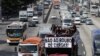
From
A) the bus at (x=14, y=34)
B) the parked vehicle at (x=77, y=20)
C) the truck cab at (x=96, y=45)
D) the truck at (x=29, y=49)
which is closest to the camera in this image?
the truck at (x=29, y=49)

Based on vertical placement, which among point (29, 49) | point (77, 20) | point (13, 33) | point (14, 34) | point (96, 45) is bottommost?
point (77, 20)

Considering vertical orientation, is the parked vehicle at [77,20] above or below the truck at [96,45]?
below

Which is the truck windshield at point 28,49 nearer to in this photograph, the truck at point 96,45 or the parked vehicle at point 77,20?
the truck at point 96,45

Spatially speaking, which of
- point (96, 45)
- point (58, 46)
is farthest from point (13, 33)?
point (58, 46)

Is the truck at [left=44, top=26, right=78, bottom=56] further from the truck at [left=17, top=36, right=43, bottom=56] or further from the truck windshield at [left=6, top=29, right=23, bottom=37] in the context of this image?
the truck windshield at [left=6, top=29, right=23, bottom=37]

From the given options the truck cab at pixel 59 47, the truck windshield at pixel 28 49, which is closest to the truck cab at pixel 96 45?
the truck cab at pixel 59 47

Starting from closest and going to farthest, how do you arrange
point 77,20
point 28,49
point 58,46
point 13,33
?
point 58,46 → point 28,49 → point 13,33 → point 77,20

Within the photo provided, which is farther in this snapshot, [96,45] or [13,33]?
[13,33]

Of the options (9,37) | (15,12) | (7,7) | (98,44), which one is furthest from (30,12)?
(98,44)

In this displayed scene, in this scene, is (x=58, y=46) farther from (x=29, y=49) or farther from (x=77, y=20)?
(x=77, y=20)

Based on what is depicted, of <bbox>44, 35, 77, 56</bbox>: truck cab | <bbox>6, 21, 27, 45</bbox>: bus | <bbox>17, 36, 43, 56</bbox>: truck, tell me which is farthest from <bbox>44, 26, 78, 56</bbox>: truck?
<bbox>6, 21, 27, 45</bbox>: bus

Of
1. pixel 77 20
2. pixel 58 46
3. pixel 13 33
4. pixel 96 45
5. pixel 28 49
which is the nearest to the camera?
pixel 58 46

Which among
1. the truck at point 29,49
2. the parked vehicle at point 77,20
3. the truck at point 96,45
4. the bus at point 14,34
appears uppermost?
the truck at point 29,49

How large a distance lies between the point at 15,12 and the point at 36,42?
6725 centimetres
